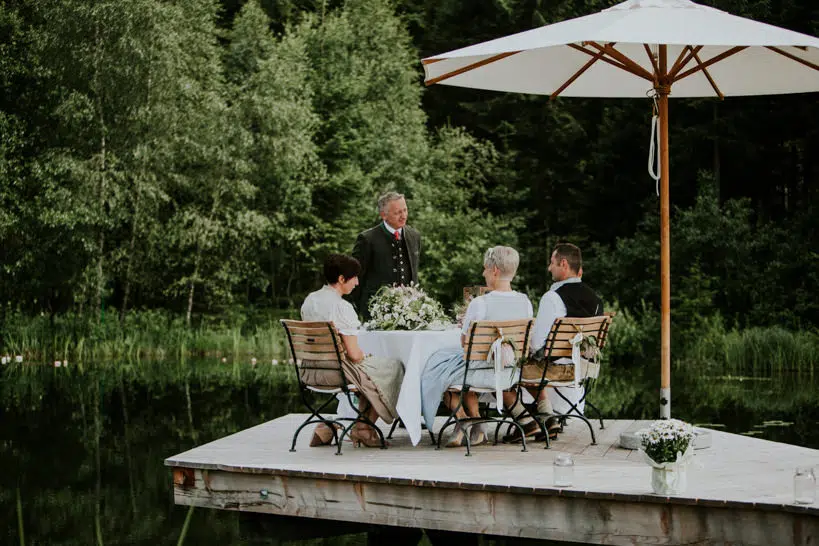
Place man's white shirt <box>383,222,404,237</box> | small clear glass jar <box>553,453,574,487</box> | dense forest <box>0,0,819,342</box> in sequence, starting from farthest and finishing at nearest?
dense forest <box>0,0,819,342</box> → man's white shirt <box>383,222,404,237</box> → small clear glass jar <box>553,453,574,487</box>

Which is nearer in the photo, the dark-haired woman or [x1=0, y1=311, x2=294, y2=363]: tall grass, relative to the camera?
the dark-haired woman

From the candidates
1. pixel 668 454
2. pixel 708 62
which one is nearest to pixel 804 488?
pixel 668 454

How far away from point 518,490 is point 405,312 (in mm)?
1850

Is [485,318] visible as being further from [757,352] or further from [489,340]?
[757,352]

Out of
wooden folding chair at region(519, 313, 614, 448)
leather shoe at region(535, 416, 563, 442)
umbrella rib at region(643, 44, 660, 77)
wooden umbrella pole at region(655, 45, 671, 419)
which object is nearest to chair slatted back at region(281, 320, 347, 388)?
wooden folding chair at region(519, 313, 614, 448)

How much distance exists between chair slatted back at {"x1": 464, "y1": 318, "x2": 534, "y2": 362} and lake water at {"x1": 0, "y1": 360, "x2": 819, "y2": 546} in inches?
54.8

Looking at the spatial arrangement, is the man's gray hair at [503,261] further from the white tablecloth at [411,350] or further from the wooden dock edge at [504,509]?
the wooden dock edge at [504,509]

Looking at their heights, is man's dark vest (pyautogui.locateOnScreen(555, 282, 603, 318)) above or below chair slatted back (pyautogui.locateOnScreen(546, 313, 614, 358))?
above

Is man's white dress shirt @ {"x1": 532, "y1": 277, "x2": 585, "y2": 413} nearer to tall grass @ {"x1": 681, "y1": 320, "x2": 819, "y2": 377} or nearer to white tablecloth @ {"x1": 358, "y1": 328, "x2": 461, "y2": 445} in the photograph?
white tablecloth @ {"x1": 358, "y1": 328, "x2": 461, "y2": 445}

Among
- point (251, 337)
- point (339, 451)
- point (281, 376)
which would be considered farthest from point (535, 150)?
point (339, 451)

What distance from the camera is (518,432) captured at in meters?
7.32

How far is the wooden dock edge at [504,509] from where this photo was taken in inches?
203

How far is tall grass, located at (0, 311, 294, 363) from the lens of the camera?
1809cm

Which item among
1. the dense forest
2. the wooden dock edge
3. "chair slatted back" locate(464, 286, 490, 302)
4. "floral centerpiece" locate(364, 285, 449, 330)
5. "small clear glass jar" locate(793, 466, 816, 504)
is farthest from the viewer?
the dense forest
